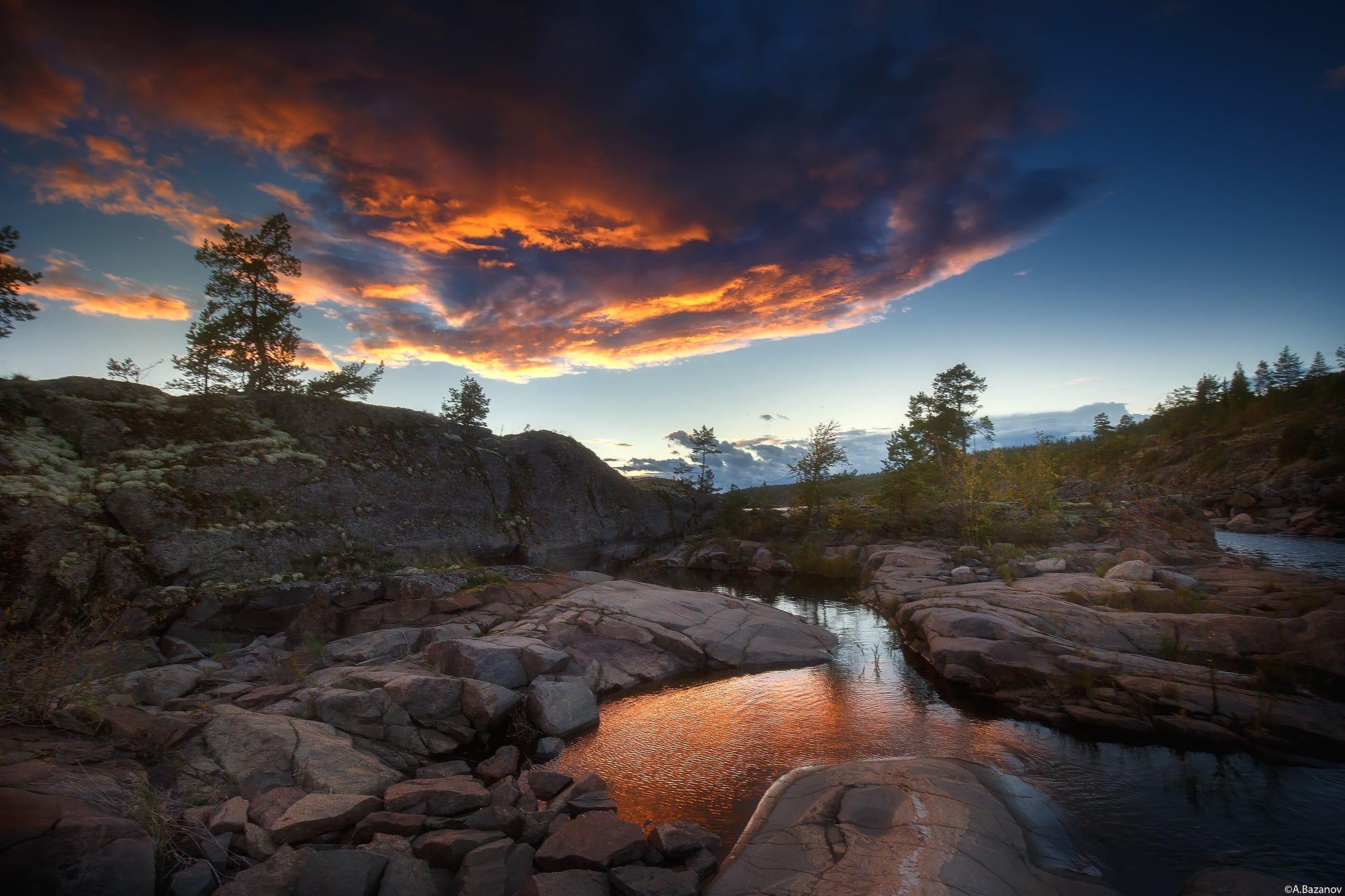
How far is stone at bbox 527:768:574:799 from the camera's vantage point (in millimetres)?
8430

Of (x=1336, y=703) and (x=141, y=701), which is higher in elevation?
(x=141, y=701)

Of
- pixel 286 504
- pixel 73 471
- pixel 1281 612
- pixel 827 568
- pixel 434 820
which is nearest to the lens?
pixel 434 820

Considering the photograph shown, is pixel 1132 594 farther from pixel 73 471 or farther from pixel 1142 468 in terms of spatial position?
pixel 1142 468

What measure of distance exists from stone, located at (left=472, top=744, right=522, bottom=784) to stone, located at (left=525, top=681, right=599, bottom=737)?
1333mm

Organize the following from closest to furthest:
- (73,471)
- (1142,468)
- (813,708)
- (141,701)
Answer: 1. (141,701)
2. (813,708)
3. (73,471)
4. (1142,468)

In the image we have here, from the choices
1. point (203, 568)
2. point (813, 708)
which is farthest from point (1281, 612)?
point (203, 568)

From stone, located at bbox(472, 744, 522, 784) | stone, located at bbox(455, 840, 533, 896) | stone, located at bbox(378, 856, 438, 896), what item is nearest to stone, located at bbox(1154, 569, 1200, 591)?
stone, located at bbox(472, 744, 522, 784)

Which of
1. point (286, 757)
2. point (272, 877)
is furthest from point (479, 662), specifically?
point (272, 877)

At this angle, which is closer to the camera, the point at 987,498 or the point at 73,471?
the point at 73,471

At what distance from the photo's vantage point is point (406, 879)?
5.59 metres

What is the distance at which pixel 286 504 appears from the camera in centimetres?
1911

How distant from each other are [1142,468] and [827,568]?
70.3 metres

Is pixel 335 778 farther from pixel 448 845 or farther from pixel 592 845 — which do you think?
pixel 592 845

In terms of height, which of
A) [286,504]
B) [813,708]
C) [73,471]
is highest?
[73,471]
